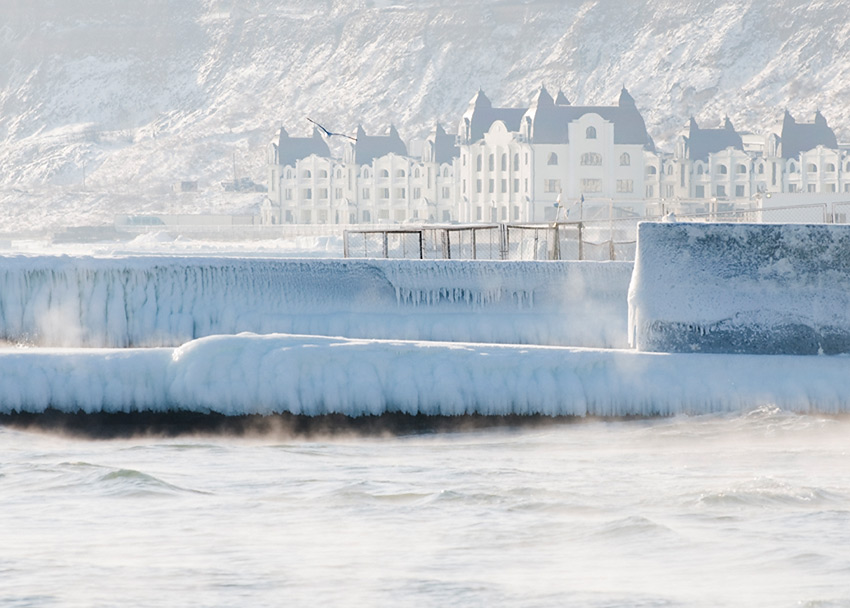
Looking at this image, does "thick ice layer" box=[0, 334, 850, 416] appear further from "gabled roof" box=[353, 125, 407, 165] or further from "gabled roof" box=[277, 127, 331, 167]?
"gabled roof" box=[277, 127, 331, 167]

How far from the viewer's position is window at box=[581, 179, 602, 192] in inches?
4380

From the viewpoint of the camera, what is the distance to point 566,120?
11231 cm

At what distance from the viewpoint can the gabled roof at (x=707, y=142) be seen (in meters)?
128

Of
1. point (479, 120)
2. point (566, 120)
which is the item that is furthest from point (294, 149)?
point (566, 120)

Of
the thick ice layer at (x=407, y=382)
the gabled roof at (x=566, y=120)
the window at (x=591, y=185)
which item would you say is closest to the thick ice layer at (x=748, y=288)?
the thick ice layer at (x=407, y=382)

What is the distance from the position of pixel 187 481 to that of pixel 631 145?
347ft

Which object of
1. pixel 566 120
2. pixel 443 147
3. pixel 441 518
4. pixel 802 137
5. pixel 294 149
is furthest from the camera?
pixel 294 149

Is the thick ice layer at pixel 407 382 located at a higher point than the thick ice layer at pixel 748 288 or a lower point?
lower

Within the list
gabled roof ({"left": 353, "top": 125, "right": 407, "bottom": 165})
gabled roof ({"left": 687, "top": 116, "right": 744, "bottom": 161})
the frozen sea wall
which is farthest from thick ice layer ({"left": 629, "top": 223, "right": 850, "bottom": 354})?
gabled roof ({"left": 353, "top": 125, "right": 407, "bottom": 165})

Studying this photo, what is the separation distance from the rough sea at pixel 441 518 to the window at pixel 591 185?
97846mm

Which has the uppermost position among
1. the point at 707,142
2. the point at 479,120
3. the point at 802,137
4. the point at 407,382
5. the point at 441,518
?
the point at 479,120

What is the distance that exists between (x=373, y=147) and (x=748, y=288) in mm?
128406

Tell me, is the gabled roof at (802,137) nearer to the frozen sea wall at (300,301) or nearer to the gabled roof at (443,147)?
the gabled roof at (443,147)

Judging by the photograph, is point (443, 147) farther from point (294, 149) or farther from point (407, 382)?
point (407, 382)
